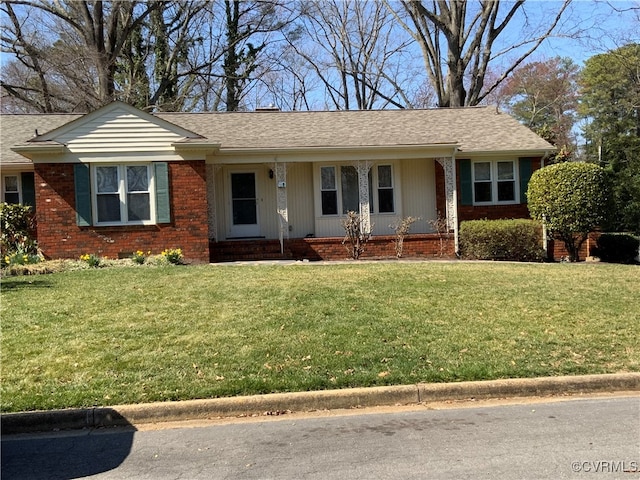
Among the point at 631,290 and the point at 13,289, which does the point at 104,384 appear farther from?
the point at 631,290

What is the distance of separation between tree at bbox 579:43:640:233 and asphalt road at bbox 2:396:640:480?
11.2m

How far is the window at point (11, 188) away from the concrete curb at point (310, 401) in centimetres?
1273

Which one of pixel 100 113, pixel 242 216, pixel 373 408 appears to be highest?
pixel 100 113

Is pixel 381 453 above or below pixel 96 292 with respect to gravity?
below

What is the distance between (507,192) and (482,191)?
810mm

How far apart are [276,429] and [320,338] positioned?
2005 mm

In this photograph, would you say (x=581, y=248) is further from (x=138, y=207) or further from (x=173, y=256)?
(x=138, y=207)

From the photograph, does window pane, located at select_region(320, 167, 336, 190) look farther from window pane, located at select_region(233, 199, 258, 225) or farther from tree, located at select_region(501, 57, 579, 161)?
tree, located at select_region(501, 57, 579, 161)

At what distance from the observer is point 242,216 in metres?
16.8

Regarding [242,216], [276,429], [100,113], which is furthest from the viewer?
[242,216]

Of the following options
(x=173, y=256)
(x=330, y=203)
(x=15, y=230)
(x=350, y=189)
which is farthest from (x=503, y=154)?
(x=15, y=230)

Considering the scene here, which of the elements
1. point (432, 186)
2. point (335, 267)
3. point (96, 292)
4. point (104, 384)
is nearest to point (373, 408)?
point (104, 384)

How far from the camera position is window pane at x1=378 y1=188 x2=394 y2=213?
17.1m

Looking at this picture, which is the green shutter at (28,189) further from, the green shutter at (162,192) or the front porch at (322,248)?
the front porch at (322,248)
